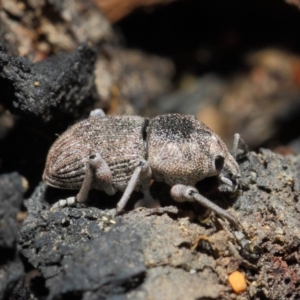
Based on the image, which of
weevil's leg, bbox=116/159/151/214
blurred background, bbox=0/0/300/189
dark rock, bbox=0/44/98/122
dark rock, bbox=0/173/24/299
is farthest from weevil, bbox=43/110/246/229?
blurred background, bbox=0/0/300/189

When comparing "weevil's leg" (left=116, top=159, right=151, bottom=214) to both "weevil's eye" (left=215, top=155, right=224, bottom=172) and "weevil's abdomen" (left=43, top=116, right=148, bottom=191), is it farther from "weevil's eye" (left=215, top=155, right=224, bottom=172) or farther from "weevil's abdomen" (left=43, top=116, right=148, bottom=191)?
"weevil's eye" (left=215, top=155, right=224, bottom=172)

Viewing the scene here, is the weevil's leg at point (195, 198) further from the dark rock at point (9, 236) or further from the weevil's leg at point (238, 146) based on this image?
the dark rock at point (9, 236)

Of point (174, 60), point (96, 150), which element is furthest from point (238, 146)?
point (174, 60)

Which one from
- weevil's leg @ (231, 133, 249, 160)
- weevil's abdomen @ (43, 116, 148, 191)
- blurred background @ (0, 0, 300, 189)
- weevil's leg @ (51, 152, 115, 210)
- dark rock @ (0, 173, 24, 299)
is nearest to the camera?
dark rock @ (0, 173, 24, 299)

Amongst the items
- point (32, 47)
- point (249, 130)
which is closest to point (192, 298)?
point (32, 47)

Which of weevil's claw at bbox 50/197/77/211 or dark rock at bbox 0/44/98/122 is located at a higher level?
dark rock at bbox 0/44/98/122

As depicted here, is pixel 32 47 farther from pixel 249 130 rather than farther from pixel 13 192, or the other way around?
pixel 249 130

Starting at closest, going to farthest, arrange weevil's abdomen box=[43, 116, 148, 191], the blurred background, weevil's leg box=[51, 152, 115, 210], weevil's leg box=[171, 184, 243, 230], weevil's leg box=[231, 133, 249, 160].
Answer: weevil's leg box=[171, 184, 243, 230], weevil's leg box=[51, 152, 115, 210], weevil's abdomen box=[43, 116, 148, 191], weevil's leg box=[231, 133, 249, 160], the blurred background

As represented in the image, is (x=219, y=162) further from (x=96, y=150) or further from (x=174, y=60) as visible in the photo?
(x=174, y=60)
